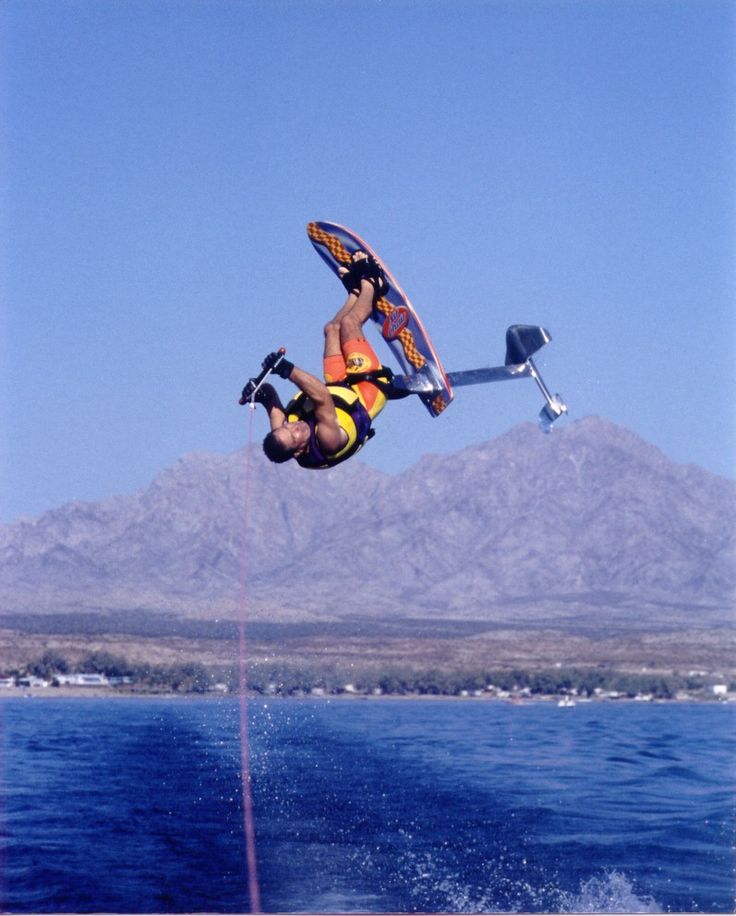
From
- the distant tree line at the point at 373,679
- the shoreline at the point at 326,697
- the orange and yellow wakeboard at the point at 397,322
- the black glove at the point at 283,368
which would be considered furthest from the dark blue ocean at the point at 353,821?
the black glove at the point at 283,368

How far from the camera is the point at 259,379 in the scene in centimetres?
920

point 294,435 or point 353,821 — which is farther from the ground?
point 294,435

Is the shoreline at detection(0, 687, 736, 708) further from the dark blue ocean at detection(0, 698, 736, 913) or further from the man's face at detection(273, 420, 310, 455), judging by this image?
the man's face at detection(273, 420, 310, 455)

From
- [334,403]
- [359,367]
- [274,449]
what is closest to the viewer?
[274,449]

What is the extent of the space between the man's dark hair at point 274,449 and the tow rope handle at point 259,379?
0.31m

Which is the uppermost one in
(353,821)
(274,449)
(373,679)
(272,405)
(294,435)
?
(272,405)

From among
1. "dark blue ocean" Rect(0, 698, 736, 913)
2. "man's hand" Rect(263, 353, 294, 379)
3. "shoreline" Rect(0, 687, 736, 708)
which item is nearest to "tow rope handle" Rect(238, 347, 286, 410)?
"man's hand" Rect(263, 353, 294, 379)

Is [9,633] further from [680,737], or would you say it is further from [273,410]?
[273,410]

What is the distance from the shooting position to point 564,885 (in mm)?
44188

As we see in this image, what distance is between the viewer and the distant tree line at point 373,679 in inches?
4291

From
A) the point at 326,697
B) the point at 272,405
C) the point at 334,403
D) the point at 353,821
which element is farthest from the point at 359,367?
the point at 326,697

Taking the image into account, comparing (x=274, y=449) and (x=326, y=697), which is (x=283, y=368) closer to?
(x=274, y=449)

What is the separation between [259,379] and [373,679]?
115 metres

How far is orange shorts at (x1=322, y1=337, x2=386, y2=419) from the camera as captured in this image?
10.1 meters
